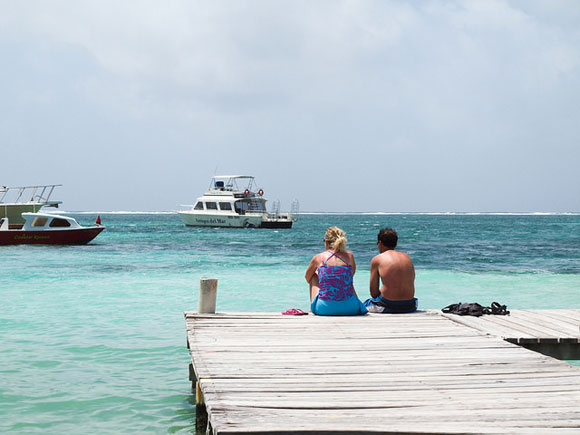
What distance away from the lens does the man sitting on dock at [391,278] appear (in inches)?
284

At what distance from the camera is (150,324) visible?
11.7m

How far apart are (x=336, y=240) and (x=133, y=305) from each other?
336 inches

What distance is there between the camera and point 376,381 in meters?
4.43

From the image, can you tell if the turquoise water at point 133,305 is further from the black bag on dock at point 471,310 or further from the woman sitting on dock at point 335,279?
the black bag on dock at point 471,310

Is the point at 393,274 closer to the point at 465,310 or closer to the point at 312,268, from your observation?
the point at 312,268

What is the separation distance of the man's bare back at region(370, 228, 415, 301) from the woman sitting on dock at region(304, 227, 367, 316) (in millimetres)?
298

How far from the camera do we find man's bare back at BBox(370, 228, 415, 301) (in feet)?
23.6

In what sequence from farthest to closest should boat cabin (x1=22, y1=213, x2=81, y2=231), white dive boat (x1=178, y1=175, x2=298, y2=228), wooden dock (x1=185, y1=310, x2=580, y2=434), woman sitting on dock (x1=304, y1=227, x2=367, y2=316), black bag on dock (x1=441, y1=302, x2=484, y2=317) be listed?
white dive boat (x1=178, y1=175, x2=298, y2=228), boat cabin (x1=22, y1=213, x2=81, y2=231), black bag on dock (x1=441, y1=302, x2=484, y2=317), woman sitting on dock (x1=304, y1=227, x2=367, y2=316), wooden dock (x1=185, y1=310, x2=580, y2=434)

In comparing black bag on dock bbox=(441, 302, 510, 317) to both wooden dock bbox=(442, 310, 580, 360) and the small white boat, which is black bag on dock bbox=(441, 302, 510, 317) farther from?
the small white boat

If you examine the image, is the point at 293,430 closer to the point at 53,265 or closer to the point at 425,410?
the point at 425,410

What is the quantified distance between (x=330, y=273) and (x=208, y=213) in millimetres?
59281

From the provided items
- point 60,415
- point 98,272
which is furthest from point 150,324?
point 98,272

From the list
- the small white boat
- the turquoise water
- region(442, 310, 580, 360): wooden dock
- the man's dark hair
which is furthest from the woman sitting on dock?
the small white boat

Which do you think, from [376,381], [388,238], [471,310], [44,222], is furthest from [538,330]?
[44,222]
